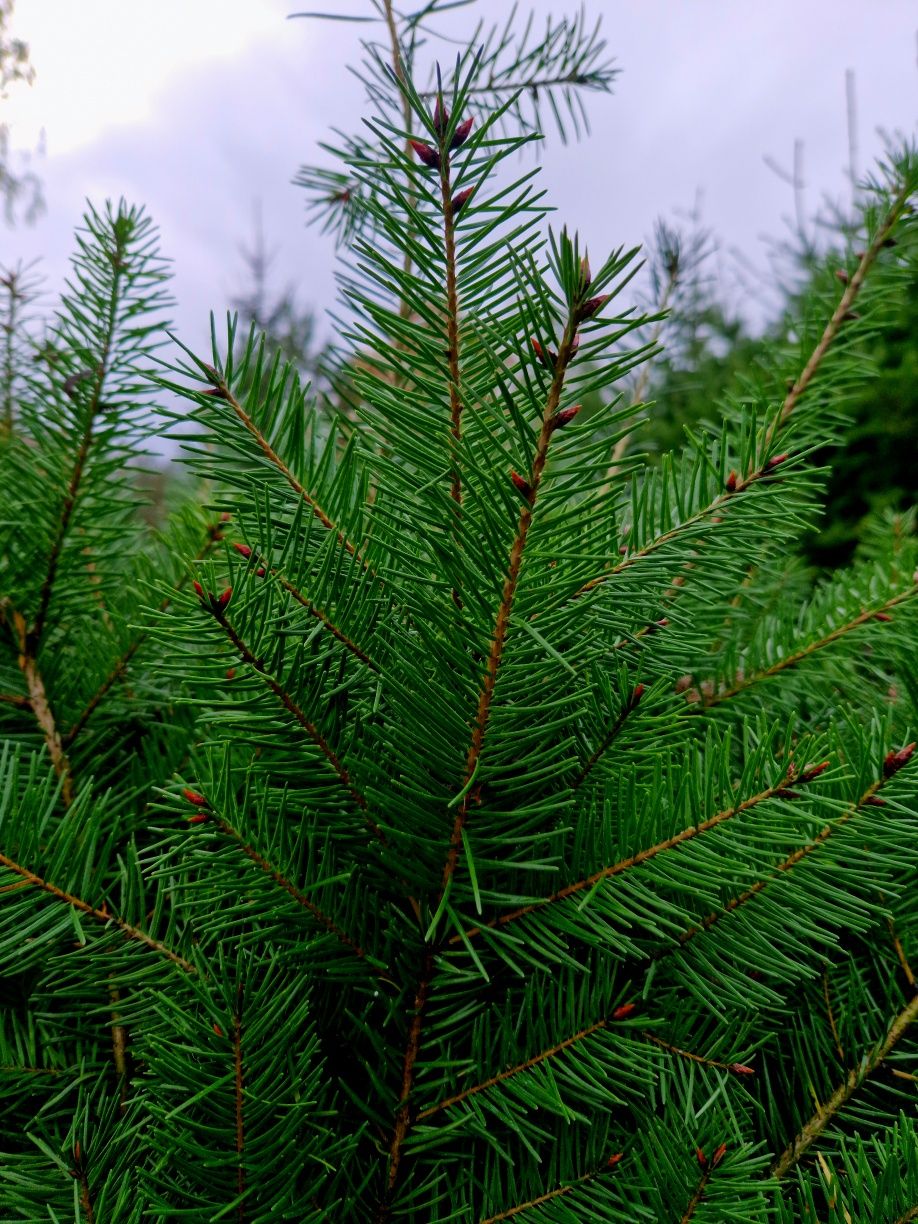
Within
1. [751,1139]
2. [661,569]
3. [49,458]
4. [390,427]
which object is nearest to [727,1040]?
[751,1139]

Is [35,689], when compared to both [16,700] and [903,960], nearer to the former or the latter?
[16,700]

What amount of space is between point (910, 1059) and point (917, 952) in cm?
6

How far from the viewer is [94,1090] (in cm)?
45

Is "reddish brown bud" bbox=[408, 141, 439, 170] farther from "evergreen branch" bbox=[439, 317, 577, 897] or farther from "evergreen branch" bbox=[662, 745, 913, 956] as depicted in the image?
"evergreen branch" bbox=[662, 745, 913, 956]

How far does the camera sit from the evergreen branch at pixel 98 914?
0.43 metres

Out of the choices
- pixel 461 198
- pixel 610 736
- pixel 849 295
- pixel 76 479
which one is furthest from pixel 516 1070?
pixel 849 295

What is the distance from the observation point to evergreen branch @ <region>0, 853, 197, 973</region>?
1.42 feet

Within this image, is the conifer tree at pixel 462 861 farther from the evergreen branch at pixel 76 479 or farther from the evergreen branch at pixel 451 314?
the evergreen branch at pixel 76 479

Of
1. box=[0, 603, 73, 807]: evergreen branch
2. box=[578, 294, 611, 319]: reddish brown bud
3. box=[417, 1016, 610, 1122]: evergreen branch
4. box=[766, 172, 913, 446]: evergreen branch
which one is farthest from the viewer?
box=[766, 172, 913, 446]: evergreen branch

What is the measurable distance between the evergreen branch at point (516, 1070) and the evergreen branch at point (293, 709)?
0.12 meters

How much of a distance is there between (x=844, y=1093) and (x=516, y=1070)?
0.20 m

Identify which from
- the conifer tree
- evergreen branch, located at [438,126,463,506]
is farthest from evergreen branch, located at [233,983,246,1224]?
evergreen branch, located at [438,126,463,506]

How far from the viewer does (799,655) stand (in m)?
0.63

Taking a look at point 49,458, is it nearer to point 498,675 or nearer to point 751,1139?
point 498,675
